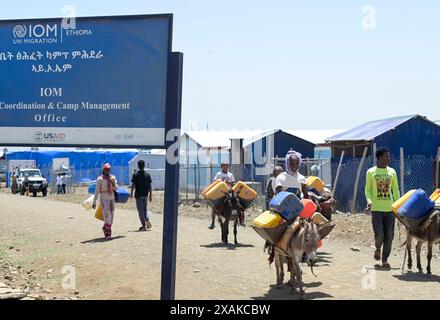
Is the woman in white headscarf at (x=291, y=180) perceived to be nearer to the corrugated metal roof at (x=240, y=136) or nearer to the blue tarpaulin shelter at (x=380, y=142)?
the blue tarpaulin shelter at (x=380, y=142)

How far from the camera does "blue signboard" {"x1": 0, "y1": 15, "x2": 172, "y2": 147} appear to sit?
771 centimetres

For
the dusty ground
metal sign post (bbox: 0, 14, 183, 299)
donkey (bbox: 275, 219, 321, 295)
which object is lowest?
the dusty ground

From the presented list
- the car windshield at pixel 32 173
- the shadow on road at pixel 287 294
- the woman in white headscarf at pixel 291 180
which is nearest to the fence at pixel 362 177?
the woman in white headscarf at pixel 291 180

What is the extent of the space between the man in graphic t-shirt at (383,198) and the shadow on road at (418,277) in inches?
28.0

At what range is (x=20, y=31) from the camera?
8.13 m

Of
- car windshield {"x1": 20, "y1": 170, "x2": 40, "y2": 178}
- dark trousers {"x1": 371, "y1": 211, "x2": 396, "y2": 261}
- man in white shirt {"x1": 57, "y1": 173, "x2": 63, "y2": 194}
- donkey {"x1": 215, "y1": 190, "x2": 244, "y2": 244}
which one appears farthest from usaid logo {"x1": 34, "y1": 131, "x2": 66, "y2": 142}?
car windshield {"x1": 20, "y1": 170, "x2": 40, "y2": 178}

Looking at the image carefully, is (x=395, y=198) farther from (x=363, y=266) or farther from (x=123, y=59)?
(x=123, y=59)

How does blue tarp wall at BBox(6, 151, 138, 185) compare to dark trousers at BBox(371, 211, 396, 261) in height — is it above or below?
above

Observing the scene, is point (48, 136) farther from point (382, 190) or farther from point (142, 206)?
point (142, 206)

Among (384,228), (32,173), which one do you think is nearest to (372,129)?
(384,228)

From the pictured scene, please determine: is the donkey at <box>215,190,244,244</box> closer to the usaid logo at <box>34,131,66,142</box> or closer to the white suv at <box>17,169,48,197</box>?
the usaid logo at <box>34,131,66,142</box>

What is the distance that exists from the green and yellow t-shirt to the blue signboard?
487 centimetres

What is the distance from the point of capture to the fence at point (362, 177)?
2062cm
